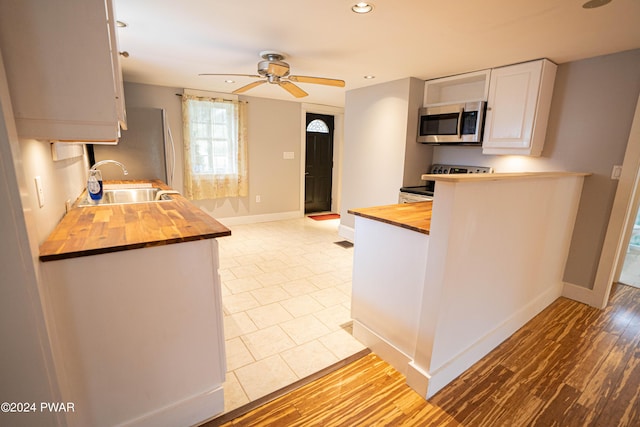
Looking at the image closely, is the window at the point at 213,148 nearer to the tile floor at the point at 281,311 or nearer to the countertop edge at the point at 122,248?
the tile floor at the point at 281,311

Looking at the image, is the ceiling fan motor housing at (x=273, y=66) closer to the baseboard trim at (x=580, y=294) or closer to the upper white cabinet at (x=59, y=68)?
the upper white cabinet at (x=59, y=68)

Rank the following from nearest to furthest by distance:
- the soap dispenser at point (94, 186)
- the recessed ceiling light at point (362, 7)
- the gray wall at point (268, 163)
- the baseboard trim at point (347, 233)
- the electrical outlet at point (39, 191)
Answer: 1. the electrical outlet at point (39, 191)
2. the recessed ceiling light at point (362, 7)
3. the soap dispenser at point (94, 186)
4. the baseboard trim at point (347, 233)
5. the gray wall at point (268, 163)

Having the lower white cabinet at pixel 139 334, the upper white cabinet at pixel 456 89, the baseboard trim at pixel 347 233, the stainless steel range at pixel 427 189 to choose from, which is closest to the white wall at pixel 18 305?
the lower white cabinet at pixel 139 334

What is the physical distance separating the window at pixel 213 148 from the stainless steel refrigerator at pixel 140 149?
0.68 m

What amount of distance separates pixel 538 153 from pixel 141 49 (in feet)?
12.9

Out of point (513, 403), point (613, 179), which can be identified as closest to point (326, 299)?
point (513, 403)

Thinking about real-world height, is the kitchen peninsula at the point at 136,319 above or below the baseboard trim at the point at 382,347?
above

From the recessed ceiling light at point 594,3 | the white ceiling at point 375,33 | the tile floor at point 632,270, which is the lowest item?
the tile floor at point 632,270

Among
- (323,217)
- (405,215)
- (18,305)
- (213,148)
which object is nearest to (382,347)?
(405,215)

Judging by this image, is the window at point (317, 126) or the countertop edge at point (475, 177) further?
the window at point (317, 126)

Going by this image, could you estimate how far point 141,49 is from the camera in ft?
8.87

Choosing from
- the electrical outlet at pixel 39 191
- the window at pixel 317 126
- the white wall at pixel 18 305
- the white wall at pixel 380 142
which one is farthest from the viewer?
the window at pixel 317 126

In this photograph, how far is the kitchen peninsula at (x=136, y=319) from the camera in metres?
1.15

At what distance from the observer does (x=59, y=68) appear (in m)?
1.07
